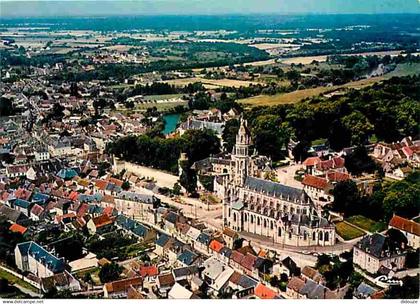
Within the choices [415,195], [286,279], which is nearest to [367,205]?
[415,195]

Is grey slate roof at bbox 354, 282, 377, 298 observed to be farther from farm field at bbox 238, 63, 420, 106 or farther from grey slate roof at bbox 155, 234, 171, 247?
farm field at bbox 238, 63, 420, 106

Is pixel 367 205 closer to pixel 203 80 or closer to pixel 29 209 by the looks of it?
pixel 29 209

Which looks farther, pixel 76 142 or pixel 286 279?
pixel 76 142

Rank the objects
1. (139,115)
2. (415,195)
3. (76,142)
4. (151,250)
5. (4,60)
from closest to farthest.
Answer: (151,250)
(415,195)
(76,142)
(139,115)
(4,60)

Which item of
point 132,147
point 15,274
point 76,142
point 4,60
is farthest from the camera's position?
point 4,60

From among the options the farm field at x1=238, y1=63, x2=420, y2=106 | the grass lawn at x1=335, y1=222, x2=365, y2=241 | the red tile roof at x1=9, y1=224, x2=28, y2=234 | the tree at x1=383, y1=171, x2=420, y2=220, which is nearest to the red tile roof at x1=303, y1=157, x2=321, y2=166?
the tree at x1=383, y1=171, x2=420, y2=220

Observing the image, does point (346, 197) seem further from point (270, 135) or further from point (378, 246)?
point (270, 135)

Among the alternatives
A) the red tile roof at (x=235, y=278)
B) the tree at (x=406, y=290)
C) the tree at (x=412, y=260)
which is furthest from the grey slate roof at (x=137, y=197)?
the tree at (x=406, y=290)
